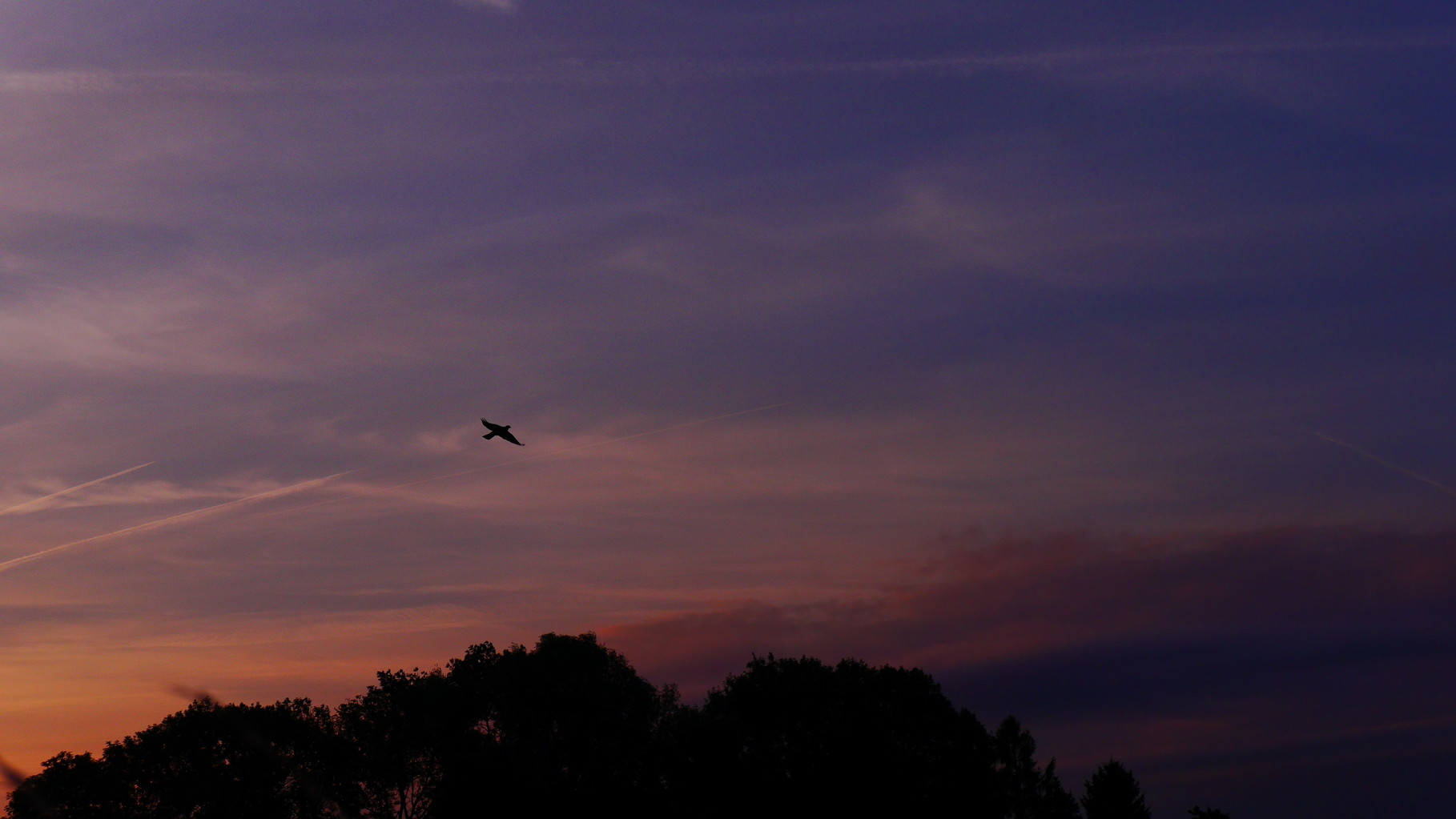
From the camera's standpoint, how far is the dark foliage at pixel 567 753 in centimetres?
6419

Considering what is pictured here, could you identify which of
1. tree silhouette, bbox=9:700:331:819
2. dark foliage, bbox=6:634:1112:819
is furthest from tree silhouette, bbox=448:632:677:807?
tree silhouette, bbox=9:700:331:819

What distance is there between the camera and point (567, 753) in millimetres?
69812

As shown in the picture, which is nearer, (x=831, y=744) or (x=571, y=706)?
(x=831, y=744)

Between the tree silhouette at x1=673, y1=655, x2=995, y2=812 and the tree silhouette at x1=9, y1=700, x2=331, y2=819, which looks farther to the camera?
the tree silhouette at x1=9, y1=700, x2=331, y2=819

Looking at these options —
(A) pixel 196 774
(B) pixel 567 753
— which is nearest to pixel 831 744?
(B) pixel 567 753

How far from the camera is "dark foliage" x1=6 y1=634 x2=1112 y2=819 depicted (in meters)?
64.2

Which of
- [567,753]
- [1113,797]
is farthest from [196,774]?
[1113,797]

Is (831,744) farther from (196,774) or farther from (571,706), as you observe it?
(196,774)

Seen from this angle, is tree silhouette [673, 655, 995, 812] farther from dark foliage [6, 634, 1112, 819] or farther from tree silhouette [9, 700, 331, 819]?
tree silhouette [9, 700, 331, 819]

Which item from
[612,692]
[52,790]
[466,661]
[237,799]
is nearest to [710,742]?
[612,692]

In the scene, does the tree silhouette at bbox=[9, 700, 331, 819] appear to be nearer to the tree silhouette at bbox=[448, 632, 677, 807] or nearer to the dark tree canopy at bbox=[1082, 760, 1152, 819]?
the tree silhouette at bbox=[448, 632, 677, 807]

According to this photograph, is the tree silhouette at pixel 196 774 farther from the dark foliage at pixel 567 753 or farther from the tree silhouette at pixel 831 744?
the tree silhouette at pixel 831 744

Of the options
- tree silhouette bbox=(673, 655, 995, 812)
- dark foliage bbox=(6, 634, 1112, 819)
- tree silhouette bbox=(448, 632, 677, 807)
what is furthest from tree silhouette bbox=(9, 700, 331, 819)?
tree silhouette bbox=(673, 655, 995, 812)

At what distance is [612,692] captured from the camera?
73125 millimetres
